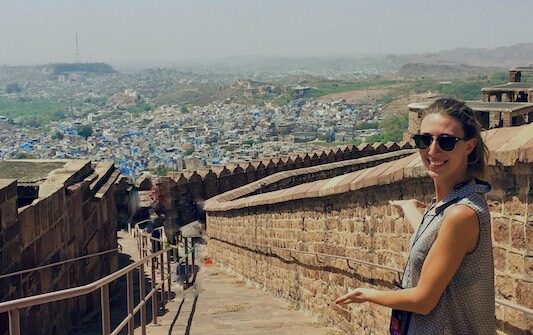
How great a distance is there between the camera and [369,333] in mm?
6297

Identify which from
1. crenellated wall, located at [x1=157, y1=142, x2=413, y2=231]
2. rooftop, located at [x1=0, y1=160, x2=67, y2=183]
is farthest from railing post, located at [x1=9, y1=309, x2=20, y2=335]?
crenellated wall, located at [x1=157, y1=142, x2=413, y2=231]

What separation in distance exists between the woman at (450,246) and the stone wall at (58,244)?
3892 millimetres

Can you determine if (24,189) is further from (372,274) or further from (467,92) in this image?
(467,92)

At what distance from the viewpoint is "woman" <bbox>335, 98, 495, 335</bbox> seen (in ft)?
8.39

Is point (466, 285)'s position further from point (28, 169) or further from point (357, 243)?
point (28, 169)

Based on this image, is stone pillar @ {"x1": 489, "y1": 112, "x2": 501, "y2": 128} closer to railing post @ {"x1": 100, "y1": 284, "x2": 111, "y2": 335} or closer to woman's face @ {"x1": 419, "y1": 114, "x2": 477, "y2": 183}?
railing post @ {"x1": 100, "y1": 284, "x2": 111, "y2": 335}

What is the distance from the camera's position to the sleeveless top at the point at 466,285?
2.60m

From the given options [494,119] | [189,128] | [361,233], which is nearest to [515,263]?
[361,233]

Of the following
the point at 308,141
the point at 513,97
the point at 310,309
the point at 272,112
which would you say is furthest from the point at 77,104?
the point at 310,309

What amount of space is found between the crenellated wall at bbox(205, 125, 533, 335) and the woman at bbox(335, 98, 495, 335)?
0.81 meters

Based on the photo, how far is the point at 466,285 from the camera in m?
2.62

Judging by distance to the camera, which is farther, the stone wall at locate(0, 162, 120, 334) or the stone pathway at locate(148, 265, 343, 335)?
the stone pathway at locate(148, 265, 343, 335)

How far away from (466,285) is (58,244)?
549cm

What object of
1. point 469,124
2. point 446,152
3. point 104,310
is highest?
point 469,124
